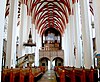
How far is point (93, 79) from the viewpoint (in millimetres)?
5660

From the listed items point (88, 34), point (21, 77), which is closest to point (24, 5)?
point (88, 34)

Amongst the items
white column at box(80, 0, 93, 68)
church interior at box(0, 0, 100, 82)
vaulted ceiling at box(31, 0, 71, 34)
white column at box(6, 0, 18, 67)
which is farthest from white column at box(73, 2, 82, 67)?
white column at box(6, 0, 18, 67)

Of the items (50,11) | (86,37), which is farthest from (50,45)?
(86,37)

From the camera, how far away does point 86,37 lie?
34.7 ft

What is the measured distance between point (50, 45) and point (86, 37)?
2383cm

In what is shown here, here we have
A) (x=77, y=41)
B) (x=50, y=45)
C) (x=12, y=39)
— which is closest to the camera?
(x=12, y=39)

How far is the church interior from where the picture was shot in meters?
6.11

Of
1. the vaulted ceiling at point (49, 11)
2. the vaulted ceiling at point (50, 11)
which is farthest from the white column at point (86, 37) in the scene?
the vaulted ceiling at point (50, 11)

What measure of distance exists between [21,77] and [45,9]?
68.9 feet

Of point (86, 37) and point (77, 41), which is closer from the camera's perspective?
point (86, 37)

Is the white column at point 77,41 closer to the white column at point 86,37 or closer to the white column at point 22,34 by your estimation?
the white column at point 86,37

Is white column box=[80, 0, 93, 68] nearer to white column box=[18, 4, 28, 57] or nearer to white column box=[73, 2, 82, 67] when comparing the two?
white column box=[73, 2, 82, 67]

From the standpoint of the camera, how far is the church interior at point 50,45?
6.11 m

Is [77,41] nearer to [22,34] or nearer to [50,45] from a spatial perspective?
[22,34]
